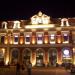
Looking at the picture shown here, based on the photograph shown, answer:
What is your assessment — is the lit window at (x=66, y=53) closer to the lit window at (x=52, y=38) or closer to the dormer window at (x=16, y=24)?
the lit window at (x=52, y=38)

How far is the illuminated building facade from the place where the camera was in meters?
46.4

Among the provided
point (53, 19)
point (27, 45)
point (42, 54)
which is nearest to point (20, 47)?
point (27, 45)

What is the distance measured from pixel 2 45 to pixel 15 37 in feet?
10.5

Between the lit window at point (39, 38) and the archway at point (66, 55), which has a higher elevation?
the lit window at point (39, 38)

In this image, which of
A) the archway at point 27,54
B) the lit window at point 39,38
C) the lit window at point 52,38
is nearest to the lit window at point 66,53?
the lit window at point 52,38

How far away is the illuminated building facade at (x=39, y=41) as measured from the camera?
46.4m

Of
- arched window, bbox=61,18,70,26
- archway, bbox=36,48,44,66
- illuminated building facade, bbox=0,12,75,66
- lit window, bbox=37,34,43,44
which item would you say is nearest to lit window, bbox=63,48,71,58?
illuminated building facade, bbox=0,12,75,66

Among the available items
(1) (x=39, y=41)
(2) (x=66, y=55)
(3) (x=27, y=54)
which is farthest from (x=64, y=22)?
(3) (x=27, y=54)

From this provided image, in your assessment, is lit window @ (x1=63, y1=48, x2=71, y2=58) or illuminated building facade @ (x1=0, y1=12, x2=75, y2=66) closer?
lit window @ (x1=63, y1=48, x2=71, y2=58)

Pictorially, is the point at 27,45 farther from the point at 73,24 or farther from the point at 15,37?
the point at 73,24

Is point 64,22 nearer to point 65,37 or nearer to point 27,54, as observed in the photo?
point 65,37

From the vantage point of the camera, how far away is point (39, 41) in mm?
47625

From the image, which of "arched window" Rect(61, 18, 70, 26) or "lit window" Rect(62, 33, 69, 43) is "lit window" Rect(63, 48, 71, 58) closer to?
"lit window" Rect(62, 33, 69, 43)

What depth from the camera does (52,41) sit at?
4725cm
